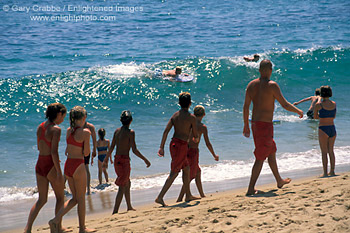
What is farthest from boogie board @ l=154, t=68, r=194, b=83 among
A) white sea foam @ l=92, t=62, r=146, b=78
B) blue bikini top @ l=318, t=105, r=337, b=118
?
blue bikini top @ l=318, t=105, r=337, b=118

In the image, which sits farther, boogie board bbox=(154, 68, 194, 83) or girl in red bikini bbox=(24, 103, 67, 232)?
A: boogie board bbox=(154, 68, 194, 83)

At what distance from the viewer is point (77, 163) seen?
4836 mm

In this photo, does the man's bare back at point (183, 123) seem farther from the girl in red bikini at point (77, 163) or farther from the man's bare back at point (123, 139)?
the girl in red bikini at point (77, 163)

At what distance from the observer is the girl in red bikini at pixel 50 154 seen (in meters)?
4.79

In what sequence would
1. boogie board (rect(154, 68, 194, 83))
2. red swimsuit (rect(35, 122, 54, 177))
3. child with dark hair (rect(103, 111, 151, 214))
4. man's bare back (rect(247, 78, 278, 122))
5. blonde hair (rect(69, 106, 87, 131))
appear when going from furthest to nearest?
boogie board (rect(154, 68, 194, 83)) → child with dark hair (rect(103, 111, 151, 214)) → man's bare back (rect(247, 78, 278, 122)) → red swimsuit (rect(35, 122, 54, 177)) → blonde hair (rect(69, 106, 87, 131))

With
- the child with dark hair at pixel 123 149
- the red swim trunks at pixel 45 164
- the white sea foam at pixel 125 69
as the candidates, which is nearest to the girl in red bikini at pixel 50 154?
the red swim trunks at pixel 45 164

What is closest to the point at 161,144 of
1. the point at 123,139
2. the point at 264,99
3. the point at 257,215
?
the point at 123,139

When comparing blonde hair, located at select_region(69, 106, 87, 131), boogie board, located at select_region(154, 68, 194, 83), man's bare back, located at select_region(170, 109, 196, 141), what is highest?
Answer: boogie board, located at select_region(154, 68, 194, 83)

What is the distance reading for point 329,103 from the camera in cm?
714

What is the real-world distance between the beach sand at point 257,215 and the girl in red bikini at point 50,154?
0.62 meters

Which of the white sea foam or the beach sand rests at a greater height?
the white sea foam

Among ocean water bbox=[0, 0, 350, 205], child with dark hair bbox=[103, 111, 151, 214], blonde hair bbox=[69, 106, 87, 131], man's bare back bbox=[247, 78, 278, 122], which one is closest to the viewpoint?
blonde hair bbox=[69, 106, 87, 131]

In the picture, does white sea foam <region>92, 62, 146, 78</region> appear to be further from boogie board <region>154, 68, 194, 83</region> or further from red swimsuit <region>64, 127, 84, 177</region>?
red swimsuit <region>64, 127, 84, 177</region>

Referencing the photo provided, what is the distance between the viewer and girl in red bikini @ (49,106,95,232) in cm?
480
